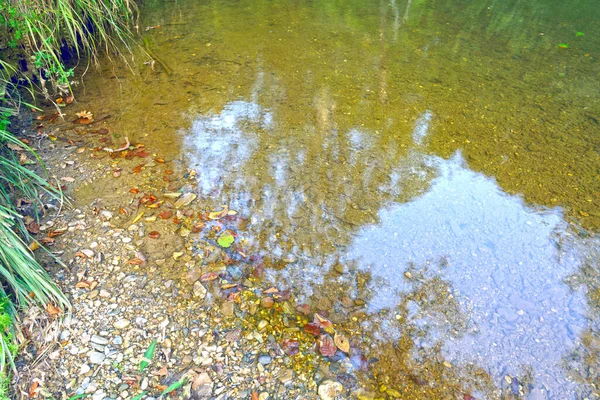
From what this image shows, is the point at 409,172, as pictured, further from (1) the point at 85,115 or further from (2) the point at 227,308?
(1) the point at 85,115

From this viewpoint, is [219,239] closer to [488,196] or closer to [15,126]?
[488,196]

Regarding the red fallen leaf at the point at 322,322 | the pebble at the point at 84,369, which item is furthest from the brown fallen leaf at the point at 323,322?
the pebble at the point at 84,369

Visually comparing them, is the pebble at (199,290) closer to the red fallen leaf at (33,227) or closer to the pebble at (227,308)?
the pebble at (227,308)

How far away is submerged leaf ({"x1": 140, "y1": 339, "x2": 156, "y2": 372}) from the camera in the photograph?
5.46 ft

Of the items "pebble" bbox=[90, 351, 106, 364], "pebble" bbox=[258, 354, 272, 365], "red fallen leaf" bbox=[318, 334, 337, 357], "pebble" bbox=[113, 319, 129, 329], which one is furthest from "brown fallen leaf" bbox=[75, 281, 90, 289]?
"red fallen leaf" bbox=[318, 334, 337, 357]

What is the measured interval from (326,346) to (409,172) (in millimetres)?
1616

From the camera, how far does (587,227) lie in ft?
8.38

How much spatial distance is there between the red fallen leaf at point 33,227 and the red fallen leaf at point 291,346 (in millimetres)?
1542

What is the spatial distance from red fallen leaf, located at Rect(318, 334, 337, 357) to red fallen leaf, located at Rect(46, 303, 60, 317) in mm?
1218

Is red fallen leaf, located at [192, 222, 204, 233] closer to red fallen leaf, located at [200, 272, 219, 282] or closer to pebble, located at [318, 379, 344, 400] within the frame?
red fallen leaf, located at [200, 272, 219, 282]

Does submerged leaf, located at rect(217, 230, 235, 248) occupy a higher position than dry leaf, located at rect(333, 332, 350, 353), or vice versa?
dry leaf, located at rect(333, 332, 350, 353)

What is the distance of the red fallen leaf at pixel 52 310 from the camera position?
70.8 inches

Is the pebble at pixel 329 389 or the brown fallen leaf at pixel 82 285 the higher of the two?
the brown fallen leaf at pixel 82 285

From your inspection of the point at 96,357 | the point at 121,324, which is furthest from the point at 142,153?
the point at 96,357
